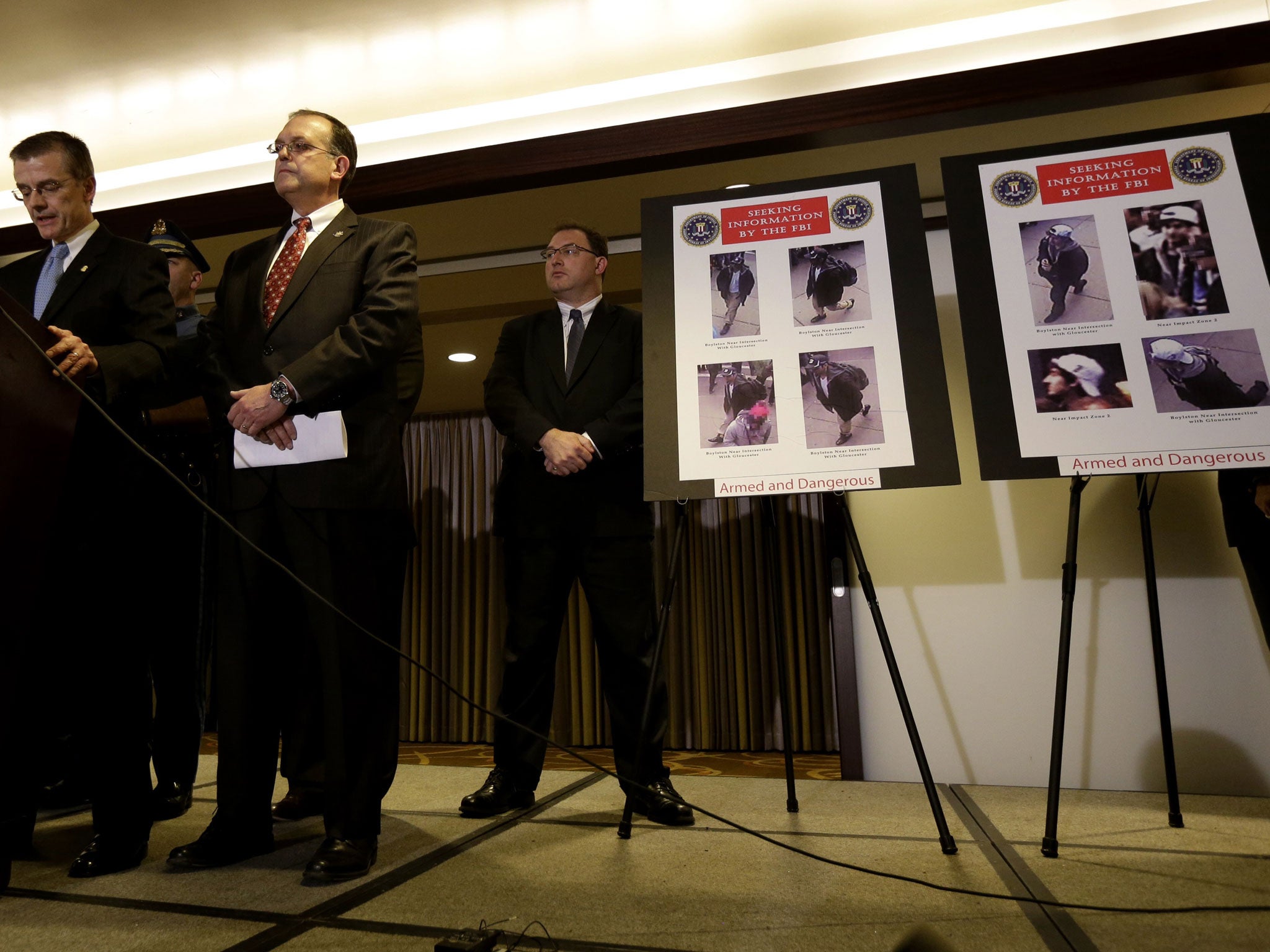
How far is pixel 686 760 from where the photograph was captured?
12.7ft

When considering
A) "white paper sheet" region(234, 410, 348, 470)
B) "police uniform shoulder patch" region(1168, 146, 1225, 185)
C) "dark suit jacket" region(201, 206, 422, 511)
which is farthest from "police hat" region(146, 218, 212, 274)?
"police uniform shoulder patch" region(1168, 146, 1225, 185)

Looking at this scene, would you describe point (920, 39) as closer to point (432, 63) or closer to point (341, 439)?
point (432, 63)

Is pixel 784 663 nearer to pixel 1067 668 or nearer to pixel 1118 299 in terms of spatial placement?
pixel 1067 668

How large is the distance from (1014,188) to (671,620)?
3.17 m

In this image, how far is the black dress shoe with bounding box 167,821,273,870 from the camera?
5.18ft

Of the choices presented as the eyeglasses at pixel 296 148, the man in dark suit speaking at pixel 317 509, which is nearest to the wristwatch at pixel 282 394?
the man in dark suit speaking at pixel 317 509

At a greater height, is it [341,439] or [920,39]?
[920,39]

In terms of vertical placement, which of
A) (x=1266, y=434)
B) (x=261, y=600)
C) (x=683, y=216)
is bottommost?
(x=261, y=600)

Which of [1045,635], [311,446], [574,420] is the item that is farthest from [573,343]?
[1045,635]

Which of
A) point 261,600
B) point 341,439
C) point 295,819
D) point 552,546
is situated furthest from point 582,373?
point 295,819

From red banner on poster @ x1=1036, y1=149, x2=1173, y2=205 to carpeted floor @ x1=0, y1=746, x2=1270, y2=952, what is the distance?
138 centimetres

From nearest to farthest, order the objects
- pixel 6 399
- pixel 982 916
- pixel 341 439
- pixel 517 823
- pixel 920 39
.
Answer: pixel 982 916
pixel 6 399
pixel 341 439
pixel 517 823
pixel 920 39

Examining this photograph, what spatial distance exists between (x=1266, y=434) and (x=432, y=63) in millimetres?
2436

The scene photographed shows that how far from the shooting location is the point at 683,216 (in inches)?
79.0
